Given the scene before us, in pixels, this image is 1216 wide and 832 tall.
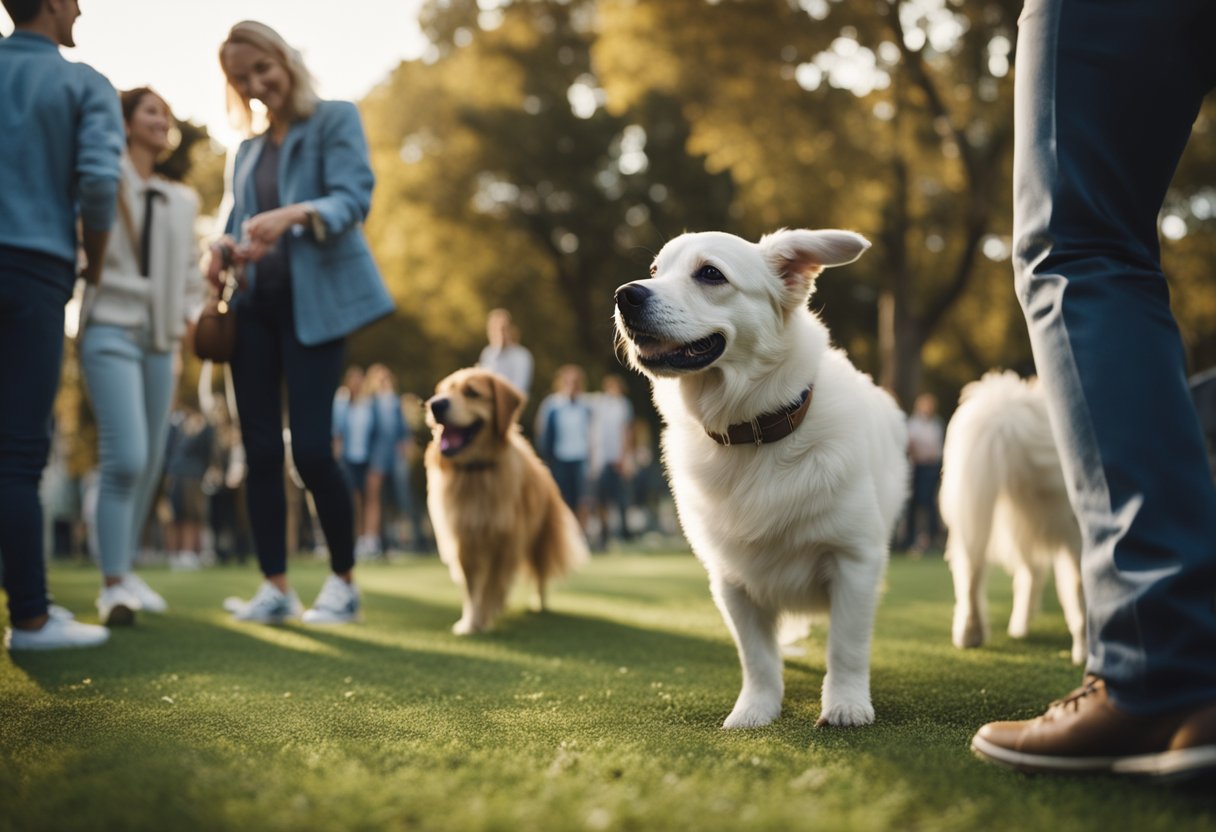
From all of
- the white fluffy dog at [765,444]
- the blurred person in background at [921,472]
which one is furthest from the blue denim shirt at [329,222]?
the blurred person in background at [921,472]

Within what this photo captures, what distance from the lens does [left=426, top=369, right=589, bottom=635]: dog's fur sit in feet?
16.4

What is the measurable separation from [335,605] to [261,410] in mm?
1013

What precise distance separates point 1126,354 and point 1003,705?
1367 mm

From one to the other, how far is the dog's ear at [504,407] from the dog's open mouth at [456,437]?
93 mm

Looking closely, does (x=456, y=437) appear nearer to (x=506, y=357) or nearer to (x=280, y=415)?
(x=280, y=415)

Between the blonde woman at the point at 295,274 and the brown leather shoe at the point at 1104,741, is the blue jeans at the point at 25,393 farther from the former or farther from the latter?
the brown leather shoe at the point at 1104,741

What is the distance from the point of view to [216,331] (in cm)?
428

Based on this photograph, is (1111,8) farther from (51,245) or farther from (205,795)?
(51,245)

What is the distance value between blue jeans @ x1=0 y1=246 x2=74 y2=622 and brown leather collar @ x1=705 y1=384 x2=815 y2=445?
8.21ft

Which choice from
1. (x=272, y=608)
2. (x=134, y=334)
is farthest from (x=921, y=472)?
(x=134, y=334)

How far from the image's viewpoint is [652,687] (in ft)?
10.1

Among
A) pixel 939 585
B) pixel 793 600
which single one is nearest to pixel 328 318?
pixel 793 600

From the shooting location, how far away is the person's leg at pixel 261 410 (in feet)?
14.4

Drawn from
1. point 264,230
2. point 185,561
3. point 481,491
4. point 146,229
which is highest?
point 146,229
